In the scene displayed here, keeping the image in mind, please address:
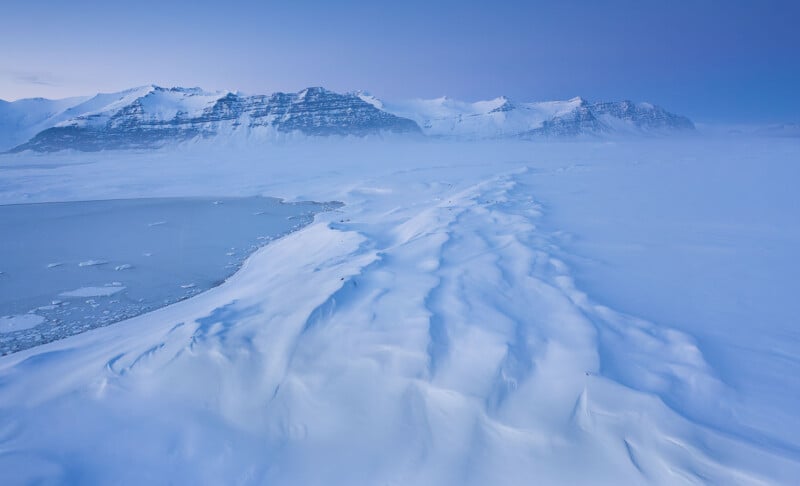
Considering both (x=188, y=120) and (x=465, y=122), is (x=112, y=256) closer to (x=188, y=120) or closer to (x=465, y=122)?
(x=188, y=120)

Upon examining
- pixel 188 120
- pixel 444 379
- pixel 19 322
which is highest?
pixel 188 120

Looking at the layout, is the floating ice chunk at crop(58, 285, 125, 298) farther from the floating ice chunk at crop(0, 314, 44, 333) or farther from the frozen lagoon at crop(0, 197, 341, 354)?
the floating ice chunk at crop(0, 314, 44, 333)

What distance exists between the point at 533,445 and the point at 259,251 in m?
7.98

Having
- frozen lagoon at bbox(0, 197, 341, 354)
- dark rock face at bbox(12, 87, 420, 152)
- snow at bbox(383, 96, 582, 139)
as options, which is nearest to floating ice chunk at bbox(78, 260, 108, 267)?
frozen lagoon at bbox(0, 197, 341, 354)

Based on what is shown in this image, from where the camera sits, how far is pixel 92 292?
7.11 metres

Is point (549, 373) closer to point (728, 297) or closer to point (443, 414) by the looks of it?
point (443, 414)

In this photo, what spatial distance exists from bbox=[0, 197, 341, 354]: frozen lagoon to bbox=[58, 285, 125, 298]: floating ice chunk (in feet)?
0.06

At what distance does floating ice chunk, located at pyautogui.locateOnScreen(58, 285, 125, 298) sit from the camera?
275 inches

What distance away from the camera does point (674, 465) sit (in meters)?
2.44

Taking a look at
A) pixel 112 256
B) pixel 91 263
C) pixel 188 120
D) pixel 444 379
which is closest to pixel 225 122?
pixel 188 120

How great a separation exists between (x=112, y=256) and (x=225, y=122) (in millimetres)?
135756

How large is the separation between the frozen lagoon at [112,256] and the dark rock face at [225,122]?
365 ft

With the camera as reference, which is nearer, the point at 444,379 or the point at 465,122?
the point at 444,379

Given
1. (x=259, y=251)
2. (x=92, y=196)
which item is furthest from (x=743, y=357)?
(x=92, y=196)
